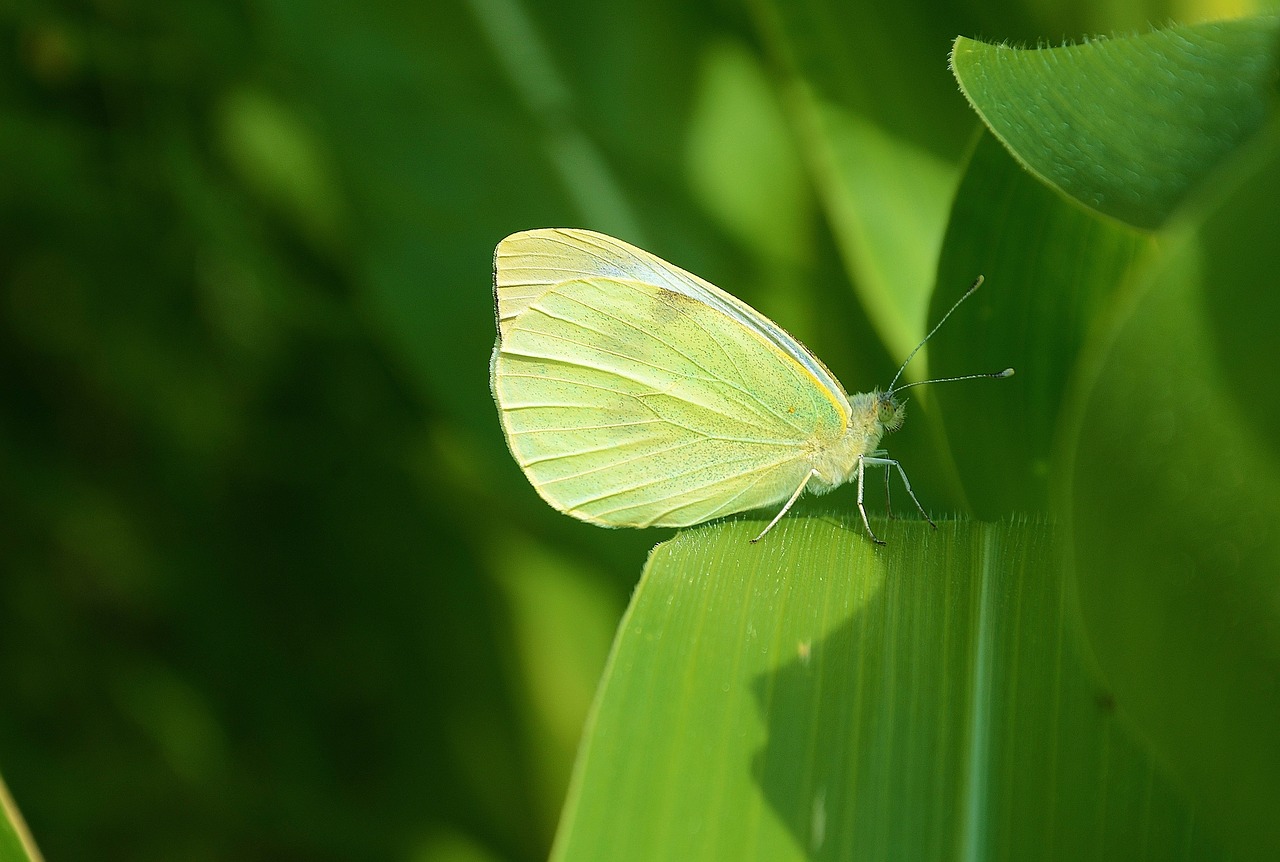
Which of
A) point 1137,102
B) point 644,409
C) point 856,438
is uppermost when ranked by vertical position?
point 1137,102

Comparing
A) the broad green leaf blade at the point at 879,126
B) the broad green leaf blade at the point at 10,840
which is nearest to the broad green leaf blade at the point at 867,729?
the broad green leaf blade at the point at 10,840

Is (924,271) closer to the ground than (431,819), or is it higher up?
higher up

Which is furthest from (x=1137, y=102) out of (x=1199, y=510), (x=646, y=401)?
(x=646, y=401)

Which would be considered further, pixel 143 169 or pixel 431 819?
pixel 431 819

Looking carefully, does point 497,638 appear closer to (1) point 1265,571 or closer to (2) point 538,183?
(2) point 538,183

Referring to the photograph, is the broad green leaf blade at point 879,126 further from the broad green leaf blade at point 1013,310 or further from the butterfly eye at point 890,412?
the broad green leaf blade at point 1013,310

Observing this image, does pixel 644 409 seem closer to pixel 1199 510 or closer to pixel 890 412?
pixel 890 412

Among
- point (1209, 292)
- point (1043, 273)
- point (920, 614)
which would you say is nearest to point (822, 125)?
point (1043, 273)
